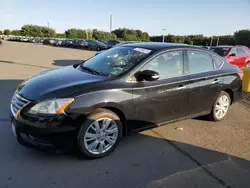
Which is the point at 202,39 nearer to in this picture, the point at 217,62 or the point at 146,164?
the point at 217,62

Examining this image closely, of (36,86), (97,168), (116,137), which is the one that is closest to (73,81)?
(36,86)

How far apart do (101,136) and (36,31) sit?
95.6 metres

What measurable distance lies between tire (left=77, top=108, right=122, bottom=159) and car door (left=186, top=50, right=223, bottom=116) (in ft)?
5.09

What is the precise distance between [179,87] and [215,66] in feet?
4.13

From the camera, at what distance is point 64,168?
9.78 ft

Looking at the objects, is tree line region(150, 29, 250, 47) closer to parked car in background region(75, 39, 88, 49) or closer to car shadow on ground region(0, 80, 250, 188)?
parked car in background region(75, 39, 88, 49)

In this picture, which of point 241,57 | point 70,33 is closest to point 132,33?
point 70,33

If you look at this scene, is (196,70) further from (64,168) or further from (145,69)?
(64,168)

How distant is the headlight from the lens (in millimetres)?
2879

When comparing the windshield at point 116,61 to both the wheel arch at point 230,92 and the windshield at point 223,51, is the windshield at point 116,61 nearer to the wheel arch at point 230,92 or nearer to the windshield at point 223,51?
the wheel arch at point 230,92

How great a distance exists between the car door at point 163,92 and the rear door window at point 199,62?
225mm

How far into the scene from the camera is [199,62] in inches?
171

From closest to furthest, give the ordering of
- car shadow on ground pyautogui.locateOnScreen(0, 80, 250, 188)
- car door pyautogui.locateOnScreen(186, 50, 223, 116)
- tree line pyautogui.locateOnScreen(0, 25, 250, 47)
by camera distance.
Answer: car shadow on ground pyautogui.locateOnScreen(0, 80, 250, 188) → car door pyautogui.locateOnScreen(186, 50, 223, 116) → tree line pyautogui.locateOnScreen(0, 25, 250, 47)

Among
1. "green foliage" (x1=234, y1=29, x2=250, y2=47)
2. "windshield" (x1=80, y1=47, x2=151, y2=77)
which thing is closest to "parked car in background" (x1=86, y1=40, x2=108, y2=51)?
"windshield" (x1=80, y1=47, x2=151, y2=77)
